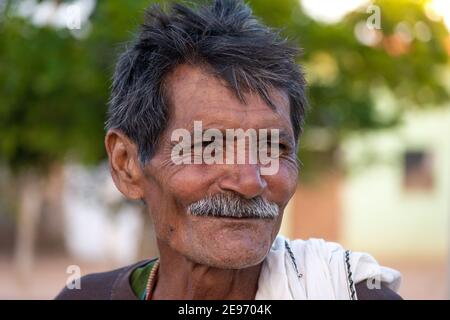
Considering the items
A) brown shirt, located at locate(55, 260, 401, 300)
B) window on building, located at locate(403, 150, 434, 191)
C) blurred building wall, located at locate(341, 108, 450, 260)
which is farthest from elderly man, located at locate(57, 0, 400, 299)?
window on building, located at locate(403, 150, 434, 191)

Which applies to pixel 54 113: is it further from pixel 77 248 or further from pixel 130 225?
pixel 77 248

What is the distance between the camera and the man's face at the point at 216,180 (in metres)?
2.07

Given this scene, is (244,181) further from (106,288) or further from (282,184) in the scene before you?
(106,288)

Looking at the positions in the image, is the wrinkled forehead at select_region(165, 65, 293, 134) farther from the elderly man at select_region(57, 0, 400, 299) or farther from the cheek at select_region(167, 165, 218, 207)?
the cheek at select_region(167, 165, 218, 207)

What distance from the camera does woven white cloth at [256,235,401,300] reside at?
216 cm

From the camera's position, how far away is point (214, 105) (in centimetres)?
212

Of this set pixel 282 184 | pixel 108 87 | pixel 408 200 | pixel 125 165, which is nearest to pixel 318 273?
pixel 282 184

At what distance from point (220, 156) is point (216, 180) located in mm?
66

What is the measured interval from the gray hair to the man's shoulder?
43cm

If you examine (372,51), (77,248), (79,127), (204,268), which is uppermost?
(372,51)

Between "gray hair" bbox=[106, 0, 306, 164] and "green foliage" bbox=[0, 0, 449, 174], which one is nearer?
"gray hair" bbox=[106, 0, 306, 164]

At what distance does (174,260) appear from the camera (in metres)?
2.33

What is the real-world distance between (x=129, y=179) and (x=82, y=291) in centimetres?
45
